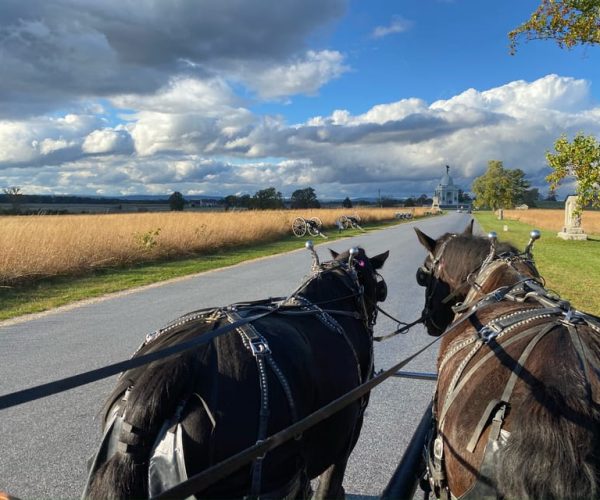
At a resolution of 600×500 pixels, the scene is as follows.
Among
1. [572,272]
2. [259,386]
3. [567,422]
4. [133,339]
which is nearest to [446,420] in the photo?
[567,422]

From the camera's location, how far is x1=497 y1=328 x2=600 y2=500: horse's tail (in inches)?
59.3

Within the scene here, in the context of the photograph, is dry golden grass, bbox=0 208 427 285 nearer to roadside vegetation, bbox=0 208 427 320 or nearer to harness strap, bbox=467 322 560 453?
roadside vegetation, bbox=0 208 427 320

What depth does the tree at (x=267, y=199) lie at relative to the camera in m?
62.8

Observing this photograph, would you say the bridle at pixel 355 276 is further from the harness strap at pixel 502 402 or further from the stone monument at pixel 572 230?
the stone monument at pixel 572 230

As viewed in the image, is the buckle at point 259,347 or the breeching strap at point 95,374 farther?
the buckle at point 259,347

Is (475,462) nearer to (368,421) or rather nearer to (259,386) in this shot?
(259,386)

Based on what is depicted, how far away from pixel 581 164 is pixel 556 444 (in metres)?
8.98

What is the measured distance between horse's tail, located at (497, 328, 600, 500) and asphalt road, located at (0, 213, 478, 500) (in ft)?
5.61

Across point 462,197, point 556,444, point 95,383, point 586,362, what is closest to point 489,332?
point 586,362

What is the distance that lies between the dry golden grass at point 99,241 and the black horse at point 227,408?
412 inches

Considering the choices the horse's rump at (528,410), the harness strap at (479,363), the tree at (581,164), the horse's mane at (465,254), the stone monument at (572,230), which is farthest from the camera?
the stone monument at (572,230)

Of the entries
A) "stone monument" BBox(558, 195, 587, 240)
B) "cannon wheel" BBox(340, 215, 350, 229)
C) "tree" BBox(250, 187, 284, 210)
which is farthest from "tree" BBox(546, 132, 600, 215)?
"tree" BBox(250, 187, 284, 210)

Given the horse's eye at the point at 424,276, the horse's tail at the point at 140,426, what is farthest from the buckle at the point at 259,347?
the horse's eye at the point at 424,276

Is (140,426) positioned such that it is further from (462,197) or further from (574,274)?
(462,197)
